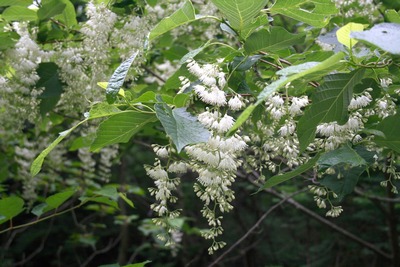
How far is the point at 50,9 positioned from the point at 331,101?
5.86 ft

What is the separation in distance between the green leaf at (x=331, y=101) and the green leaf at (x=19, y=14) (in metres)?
1.82

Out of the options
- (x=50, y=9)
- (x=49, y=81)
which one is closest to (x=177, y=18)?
(x=50, y=9)

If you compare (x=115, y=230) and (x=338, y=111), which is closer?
(x=338, y=111)

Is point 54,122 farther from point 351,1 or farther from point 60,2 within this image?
point 351,1

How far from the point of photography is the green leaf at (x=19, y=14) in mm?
2500

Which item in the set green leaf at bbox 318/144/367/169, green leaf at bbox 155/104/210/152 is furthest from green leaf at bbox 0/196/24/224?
green leaf at bbox 318/144/367/169

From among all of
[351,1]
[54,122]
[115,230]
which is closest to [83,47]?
[54,122]

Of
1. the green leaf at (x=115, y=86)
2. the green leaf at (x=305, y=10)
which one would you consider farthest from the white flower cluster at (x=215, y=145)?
the green leaf at (x=305, y=10)

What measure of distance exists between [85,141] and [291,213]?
282 inches

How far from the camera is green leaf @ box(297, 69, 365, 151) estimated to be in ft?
4.72

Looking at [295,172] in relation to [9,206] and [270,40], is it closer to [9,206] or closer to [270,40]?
[270,40]

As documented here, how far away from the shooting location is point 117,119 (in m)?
1.56

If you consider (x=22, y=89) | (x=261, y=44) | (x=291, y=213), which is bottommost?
(x=291, y=213)

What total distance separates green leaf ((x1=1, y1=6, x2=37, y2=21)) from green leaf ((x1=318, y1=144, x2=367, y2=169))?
192 centimetres
